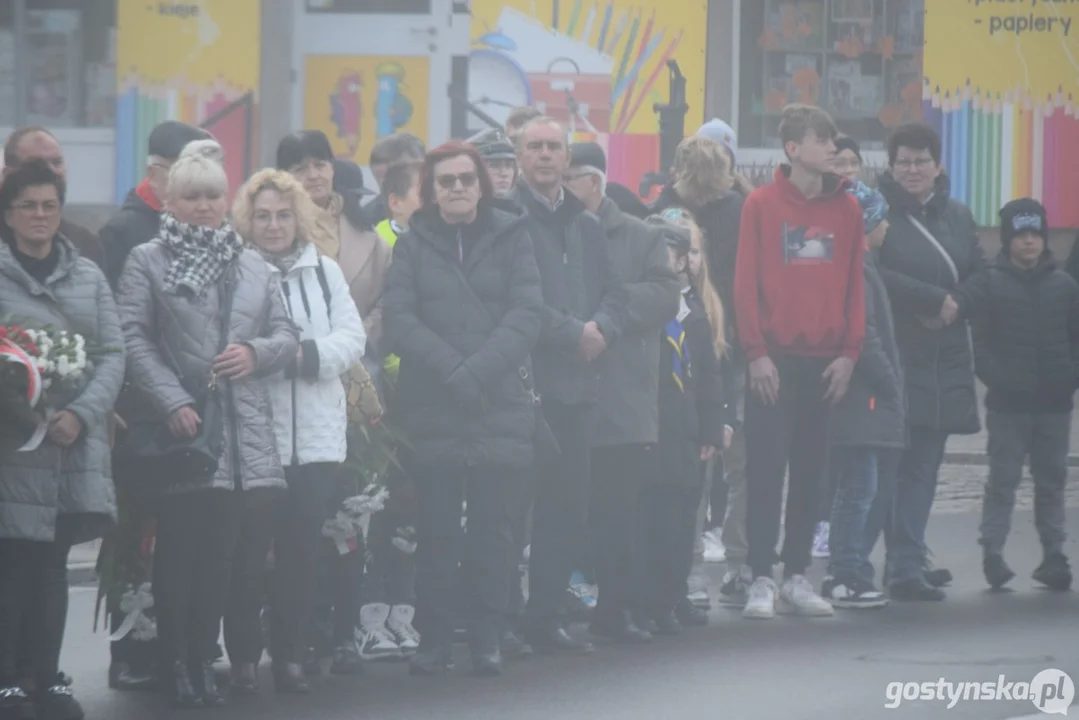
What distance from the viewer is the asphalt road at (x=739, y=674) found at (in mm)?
7902

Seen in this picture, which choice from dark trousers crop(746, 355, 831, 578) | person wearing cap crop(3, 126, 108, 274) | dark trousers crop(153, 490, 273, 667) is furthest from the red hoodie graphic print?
person wearing cap crop(3, 126, 108, 274)

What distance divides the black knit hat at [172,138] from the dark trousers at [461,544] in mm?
1594

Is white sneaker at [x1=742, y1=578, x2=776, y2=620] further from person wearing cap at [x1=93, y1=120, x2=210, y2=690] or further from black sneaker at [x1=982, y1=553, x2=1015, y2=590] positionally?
person wearing cap at [x1=93, y1=120, x2=210, y2=690]

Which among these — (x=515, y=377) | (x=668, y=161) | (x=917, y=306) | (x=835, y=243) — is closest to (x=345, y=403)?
(x=515, y=377)

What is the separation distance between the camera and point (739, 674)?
8594 mm

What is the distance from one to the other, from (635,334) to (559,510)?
854 millimetres

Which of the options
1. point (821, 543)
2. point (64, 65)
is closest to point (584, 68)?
point (64, 65)

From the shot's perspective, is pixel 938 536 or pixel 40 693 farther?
pixel 938 536

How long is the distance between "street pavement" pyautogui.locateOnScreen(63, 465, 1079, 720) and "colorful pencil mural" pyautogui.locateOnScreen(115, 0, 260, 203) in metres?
8.77

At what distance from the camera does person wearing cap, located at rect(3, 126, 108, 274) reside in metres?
8.53

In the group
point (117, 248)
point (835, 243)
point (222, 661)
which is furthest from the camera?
point (835, 243)

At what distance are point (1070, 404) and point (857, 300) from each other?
1629 millimetres

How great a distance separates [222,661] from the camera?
9.02 meters

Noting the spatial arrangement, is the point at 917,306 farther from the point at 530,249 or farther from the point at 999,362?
the point at 530,249
